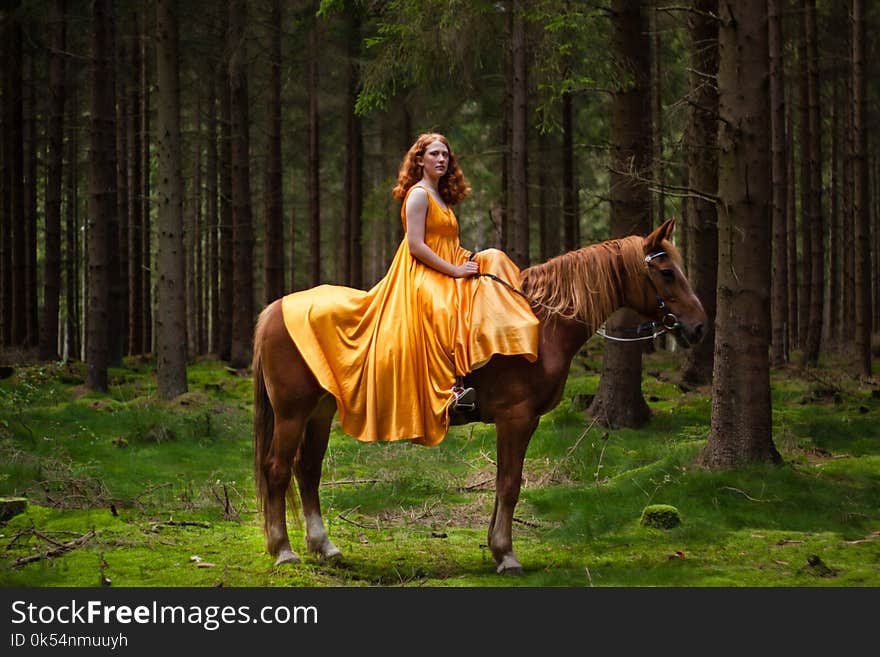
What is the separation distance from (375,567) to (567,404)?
5625mm

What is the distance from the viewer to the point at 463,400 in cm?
592

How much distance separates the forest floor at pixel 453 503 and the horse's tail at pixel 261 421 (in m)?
0.50

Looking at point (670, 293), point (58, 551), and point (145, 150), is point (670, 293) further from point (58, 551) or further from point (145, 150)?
point (145, 150)

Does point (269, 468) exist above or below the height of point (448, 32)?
below

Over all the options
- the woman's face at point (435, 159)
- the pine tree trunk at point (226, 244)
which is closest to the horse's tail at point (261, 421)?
the woman's face at point (435, 159)

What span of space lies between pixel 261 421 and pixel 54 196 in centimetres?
1361

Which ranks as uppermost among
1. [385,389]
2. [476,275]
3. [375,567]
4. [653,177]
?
[653,177]

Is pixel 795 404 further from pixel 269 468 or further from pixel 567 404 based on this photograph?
pixel 269 468

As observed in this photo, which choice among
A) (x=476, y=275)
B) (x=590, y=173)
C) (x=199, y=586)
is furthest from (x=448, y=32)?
(x=590, y=173)

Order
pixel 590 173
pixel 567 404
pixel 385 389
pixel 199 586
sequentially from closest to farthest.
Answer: pixel 199 586
pixel 385 389
pixel 567 404
pixel 590 173

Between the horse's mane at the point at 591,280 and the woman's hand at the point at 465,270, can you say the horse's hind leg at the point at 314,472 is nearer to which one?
the woman's hand at the point at 465,270

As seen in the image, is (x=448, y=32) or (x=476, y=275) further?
(x=448, y=32)

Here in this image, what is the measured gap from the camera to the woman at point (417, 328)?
5949 mm

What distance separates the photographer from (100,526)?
682 centimetres
